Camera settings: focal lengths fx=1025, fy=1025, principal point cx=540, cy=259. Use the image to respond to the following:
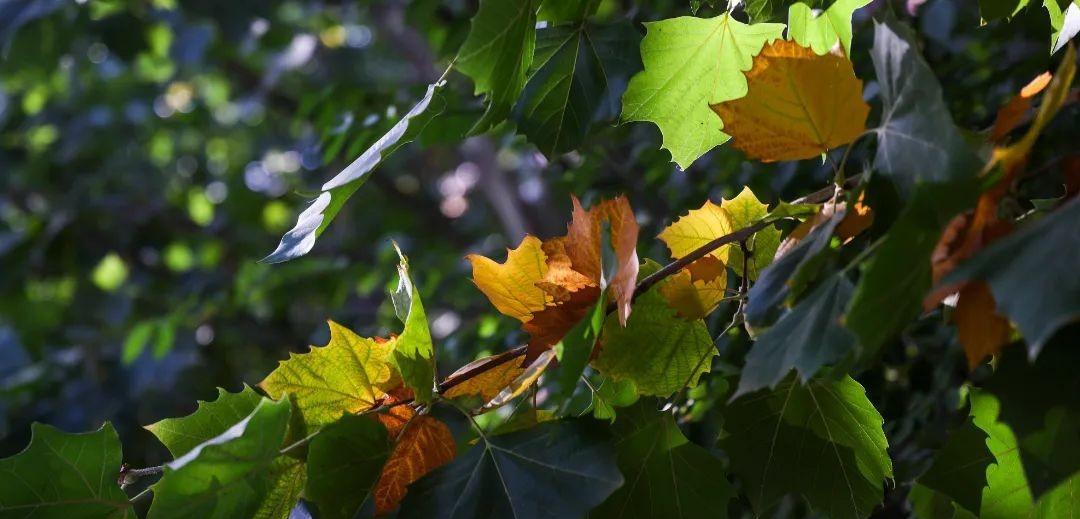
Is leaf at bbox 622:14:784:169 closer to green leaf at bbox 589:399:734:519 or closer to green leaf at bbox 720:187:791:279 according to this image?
green leaf at bbox 720:187:791:279

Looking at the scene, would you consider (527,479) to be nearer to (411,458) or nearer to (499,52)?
(411,458)

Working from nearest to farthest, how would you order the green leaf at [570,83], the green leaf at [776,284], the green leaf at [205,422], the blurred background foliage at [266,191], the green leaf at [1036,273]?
the green leaf at [1036,273] < the green leaf at [776,284] < the green leaf at [205,422] < the green leaf at [570,83] < the blurred background foliage at [266,191]

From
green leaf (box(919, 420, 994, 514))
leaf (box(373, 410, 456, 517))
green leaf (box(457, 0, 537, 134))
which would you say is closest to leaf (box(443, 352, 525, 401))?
leaf (box(373, 410, 456, 517))

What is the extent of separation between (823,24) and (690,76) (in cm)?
9

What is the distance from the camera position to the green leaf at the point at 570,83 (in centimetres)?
71

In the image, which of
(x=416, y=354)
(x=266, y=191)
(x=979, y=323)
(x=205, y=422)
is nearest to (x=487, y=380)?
(x=416, y=354)

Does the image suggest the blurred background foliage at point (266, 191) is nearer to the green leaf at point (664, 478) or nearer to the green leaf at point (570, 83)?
the green leaf at point (570, 83)

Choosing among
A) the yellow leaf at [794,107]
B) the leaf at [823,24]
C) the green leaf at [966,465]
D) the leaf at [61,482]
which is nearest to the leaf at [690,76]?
the leaf at [823,24]

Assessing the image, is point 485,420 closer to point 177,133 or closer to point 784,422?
point 784,422

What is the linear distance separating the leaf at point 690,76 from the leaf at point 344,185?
6.8 inches

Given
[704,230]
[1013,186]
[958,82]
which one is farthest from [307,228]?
[958,82]

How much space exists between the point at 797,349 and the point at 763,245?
0.17 m

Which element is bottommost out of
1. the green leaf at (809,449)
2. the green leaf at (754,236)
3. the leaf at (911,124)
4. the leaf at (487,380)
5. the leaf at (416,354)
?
the green leaf at (809,449)

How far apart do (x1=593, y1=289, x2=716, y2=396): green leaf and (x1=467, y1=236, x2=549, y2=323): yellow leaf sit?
5 centimetres
